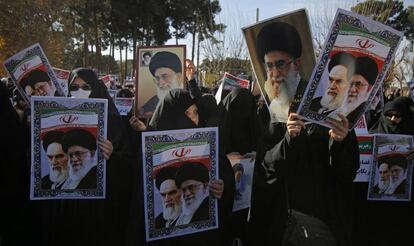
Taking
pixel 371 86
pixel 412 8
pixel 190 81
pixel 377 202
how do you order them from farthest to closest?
pixel 412 8, pixel 190 81, pixel 377 202, pixel 371 86

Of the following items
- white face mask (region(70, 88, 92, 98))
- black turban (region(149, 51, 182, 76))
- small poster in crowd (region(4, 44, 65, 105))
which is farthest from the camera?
black turban (region(149, 51, 182, 76))

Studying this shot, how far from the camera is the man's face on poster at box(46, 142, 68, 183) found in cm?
276

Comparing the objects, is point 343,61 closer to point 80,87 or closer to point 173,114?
point 173,114

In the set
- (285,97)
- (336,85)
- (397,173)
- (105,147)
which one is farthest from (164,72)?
(397,173)

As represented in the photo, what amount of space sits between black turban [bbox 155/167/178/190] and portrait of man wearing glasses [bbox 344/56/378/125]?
3.50 feet

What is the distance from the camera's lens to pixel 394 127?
461cm

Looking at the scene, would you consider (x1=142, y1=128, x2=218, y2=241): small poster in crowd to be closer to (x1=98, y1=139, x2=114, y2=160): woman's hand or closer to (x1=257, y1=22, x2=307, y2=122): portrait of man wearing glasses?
(x1=98, y1=139, x2=114, y2=160): woman's hand

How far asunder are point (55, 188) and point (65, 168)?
0.14 metres

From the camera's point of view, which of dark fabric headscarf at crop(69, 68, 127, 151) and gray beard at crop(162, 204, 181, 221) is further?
dark fabric headscarf at crop(69, 68, 127, 151)

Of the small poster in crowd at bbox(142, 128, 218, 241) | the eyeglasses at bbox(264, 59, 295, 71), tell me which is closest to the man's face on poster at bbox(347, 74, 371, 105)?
the eyeglasses at bbox(264, 59, 295, 71)

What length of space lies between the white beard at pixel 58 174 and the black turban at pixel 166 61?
1614mm

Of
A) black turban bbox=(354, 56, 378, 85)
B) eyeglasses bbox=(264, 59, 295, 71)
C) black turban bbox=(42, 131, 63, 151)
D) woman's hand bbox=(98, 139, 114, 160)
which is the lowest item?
woman's hand bbox=(98, 139, 114, 160)

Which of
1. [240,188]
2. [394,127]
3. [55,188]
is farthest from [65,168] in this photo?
[394,127]

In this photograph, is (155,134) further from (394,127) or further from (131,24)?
(131,24)
